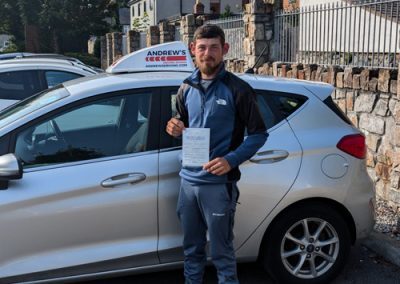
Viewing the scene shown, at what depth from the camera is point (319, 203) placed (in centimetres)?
389

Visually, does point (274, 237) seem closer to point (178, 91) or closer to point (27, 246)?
point (178, 91)

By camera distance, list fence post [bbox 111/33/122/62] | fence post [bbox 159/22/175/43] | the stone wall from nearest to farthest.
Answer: the stone wall < fence post [bbox 159/22/175/43] < fence post [bbox 111/33/122/62]

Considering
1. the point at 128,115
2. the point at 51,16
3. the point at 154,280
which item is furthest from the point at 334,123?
the point at 51,16

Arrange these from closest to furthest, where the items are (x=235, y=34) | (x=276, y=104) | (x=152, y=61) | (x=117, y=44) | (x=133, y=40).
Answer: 1. (x=276, y=104)
2. (x=152, y=61)
3. (x=235, y=34)
4. (x=133, y=40)
5. (x=117, y=44)

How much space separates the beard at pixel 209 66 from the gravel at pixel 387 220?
2705mm

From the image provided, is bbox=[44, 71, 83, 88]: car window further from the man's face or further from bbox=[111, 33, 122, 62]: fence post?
bbox=[111, 33, 122, 62]: fence post

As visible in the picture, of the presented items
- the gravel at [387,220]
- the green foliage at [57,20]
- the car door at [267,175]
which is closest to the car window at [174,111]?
→ the car door at [267,175]

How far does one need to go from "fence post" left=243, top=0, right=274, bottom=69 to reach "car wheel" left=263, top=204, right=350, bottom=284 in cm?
614

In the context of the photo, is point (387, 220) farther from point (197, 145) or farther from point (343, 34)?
point (343, 34)

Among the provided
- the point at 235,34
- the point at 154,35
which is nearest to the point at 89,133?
the point at 235,34

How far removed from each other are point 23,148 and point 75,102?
45 centimetres

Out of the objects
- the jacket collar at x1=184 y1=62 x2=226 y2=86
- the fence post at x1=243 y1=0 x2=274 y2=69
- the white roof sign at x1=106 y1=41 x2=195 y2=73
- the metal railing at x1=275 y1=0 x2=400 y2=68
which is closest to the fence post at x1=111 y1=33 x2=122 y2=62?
the fence post at x1=243 y1=0 x2=274 y2=69

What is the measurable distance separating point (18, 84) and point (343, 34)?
16.1ft

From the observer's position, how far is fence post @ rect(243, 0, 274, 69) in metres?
9.59
